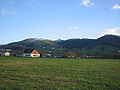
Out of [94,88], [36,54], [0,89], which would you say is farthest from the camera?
[36,54]

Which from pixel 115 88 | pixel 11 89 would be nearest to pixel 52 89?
pixel 11 89

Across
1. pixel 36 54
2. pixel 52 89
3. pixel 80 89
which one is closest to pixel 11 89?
pixel 52 89

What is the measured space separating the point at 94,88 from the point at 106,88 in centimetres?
88

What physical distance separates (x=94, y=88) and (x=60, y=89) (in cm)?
250

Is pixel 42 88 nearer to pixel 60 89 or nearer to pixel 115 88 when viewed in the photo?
pixel 60 89

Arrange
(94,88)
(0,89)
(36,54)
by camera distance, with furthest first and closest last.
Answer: (36,54) → (94,88) → (0,89)

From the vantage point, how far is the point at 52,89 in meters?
10.5

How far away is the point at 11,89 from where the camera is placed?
1038cm

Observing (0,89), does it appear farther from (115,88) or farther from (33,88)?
(115,88)

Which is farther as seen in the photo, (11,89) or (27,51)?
(27,51)

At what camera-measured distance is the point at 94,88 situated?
436 inches

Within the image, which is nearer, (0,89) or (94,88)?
(0,89)

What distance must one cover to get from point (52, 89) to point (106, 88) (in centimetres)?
392

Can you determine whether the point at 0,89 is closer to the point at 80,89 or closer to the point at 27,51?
the point at 80,89
